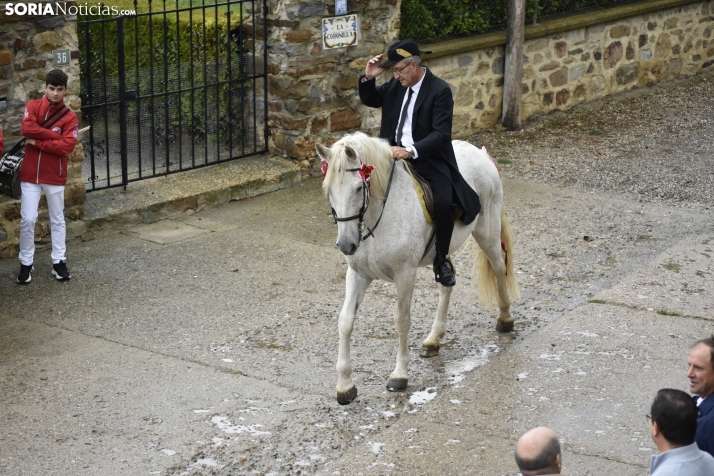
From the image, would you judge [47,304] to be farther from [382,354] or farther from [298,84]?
[298,84]

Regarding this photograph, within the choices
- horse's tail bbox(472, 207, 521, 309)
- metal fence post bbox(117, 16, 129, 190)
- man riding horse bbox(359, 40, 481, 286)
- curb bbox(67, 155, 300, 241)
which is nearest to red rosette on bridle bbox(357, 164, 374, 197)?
man riding horse bbox(359, 40, 481, 286)

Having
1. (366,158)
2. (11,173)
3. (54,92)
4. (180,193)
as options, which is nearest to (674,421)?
(366,158)

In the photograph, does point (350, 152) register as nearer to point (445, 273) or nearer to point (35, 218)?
point (445, 273)

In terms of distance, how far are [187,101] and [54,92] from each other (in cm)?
326

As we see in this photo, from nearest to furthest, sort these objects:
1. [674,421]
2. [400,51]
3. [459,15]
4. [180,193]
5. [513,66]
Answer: [674,421] < [400,51] < [180,193] < [459,15] < [513,66]

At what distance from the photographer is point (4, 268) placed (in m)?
8.59

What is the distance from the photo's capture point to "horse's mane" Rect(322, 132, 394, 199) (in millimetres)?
5789

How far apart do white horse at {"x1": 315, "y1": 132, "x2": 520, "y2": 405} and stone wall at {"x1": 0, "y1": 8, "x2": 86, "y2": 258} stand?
12.3 ft

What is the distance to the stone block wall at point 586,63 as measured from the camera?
13.0 metres

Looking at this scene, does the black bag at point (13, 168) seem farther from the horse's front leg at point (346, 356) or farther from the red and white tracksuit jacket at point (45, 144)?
the horse's front leg at point (346, 356)

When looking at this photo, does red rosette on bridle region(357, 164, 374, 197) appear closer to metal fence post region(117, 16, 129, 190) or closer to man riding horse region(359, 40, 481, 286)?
man riding horse region(359, 40, 481, 286)

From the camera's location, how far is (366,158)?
5996 millimetres

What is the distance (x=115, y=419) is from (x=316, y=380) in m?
1.35

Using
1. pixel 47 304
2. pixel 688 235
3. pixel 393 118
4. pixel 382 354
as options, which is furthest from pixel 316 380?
pixel 688 235
